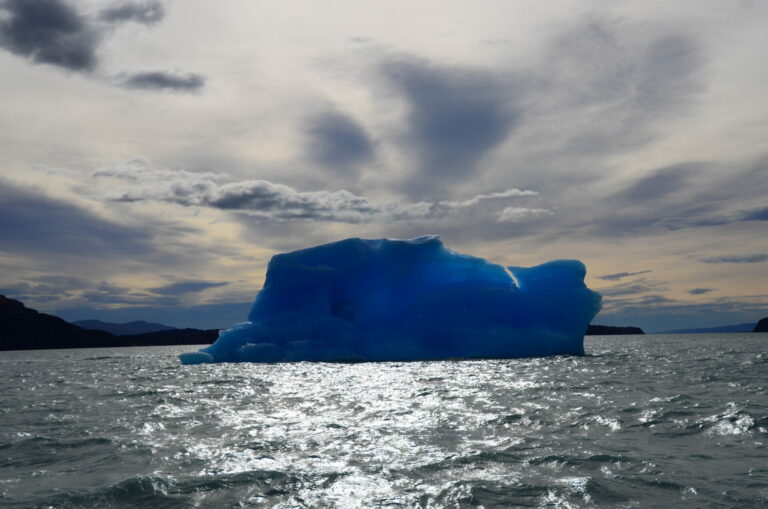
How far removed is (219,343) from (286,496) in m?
18.1

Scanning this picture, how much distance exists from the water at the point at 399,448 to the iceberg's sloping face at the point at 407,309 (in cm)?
1017

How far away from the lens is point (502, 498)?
4141mm

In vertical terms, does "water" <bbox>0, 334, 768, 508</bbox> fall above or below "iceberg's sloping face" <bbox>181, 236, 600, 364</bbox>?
below

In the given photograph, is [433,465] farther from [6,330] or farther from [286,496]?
[6,330]

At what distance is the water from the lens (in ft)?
14.1

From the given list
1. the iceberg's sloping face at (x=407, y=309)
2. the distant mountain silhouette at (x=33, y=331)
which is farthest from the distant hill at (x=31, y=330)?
the iceberg's sloping face at (x=407, y=309)

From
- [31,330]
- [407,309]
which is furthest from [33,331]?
[407,309]

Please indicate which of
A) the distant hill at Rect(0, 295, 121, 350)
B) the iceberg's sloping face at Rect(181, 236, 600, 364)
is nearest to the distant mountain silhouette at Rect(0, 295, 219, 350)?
the distant hill at Rect(0, 295, 121, 350)

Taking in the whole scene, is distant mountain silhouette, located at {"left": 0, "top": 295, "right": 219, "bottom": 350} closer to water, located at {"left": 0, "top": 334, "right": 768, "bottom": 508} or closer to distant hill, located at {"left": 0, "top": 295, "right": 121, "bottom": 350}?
distant hill, located at {"left": 0, "top": 295, "right": 121, "bottom": 350}

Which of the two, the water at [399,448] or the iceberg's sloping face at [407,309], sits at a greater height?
the iceberg's sloping face at [407,309]

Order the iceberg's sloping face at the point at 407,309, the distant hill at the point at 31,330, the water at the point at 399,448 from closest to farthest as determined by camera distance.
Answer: the water at the point at 399,448 → the iceberg's sloping face at the point at 407,309 → the distant hill at the point at 31,330

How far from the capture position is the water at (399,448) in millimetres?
4301

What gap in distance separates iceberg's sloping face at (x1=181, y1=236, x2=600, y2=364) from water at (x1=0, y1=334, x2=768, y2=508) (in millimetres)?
10171

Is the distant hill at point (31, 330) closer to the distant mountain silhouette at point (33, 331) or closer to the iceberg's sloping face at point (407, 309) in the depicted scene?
the distant mountain silhouette at point (33, 331)
